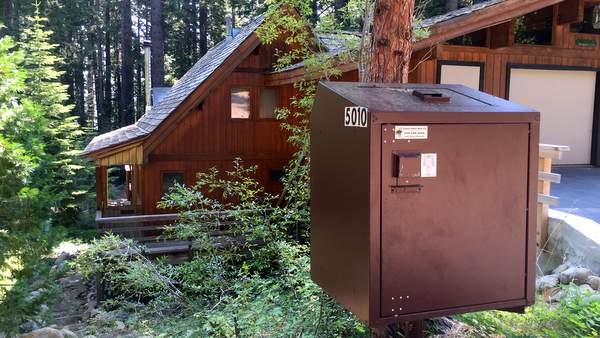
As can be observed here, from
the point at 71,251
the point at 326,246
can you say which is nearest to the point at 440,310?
the point at 326,246

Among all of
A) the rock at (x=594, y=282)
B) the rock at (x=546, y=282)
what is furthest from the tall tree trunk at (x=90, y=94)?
the rock at (x=594, y=282)

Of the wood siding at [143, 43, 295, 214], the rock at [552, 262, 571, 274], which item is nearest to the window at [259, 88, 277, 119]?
the wood siding at [143, 43, 295, 214]

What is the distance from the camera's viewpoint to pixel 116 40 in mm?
36000

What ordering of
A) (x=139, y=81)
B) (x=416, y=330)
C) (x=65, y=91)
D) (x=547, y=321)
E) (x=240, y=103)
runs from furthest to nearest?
(x=139, y=81), (x=65, y=91), (x=240, y=103), (x=547, y=321), (x=416, y=330)

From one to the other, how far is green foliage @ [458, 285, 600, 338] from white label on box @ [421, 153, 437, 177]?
6.07ft

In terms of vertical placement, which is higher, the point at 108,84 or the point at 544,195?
the point at 108,84

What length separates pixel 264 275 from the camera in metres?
6.46

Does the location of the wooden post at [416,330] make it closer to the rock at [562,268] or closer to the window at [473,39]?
the rock at [562,268]

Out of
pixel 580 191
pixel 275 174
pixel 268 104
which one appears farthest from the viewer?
pixel 275 174

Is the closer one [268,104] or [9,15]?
[268,104]

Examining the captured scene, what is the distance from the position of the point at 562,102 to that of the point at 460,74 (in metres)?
2.78

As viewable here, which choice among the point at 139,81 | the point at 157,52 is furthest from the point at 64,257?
the point at 139,81

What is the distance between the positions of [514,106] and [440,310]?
1078 mm

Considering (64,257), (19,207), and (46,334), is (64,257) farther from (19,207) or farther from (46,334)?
(46,334)
